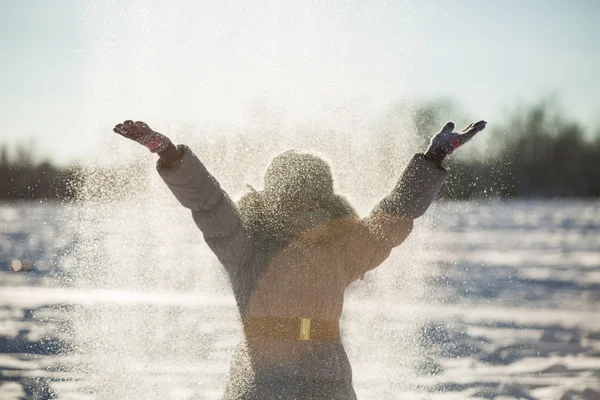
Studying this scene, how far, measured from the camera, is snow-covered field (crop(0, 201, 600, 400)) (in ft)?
23.4

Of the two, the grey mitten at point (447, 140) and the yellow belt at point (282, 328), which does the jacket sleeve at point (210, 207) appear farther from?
the grey mitten at point (447, 140)

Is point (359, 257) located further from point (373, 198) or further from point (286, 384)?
point (373, 198)

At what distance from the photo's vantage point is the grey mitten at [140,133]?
3.96 m

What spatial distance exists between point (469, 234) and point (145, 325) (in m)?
28.8

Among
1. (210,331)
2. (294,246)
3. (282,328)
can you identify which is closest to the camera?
(282,328)

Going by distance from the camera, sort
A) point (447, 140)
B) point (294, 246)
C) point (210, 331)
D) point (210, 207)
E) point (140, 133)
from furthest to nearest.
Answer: point (210, 331), point (447, 140), point (294, 246), point (210, 207), point (140, 133)

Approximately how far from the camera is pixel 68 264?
22062mm

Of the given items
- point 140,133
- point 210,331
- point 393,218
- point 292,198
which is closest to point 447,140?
point 393,218

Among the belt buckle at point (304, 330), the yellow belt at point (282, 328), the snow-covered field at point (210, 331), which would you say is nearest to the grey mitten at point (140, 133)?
the yellow belt at point (282, 328)

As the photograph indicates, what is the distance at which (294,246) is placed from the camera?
4473 millimetres

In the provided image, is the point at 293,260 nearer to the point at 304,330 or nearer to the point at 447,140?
the point at 304,330

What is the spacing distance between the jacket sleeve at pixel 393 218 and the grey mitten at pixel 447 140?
0.15ft

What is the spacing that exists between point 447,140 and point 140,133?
152 cm

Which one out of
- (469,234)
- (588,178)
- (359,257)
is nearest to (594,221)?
(469,234)
